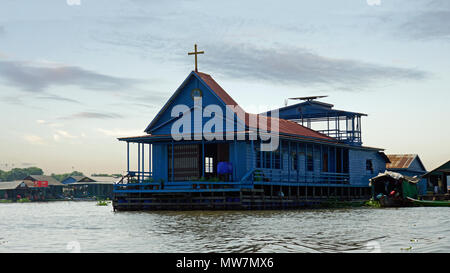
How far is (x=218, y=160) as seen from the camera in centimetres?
3628

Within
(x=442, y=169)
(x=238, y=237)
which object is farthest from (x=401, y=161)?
(x=238, y=237)

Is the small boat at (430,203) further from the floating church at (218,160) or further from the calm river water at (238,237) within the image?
the calm river water at (238,237)

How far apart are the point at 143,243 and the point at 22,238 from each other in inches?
180

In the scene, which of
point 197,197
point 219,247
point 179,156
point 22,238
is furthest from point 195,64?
point 219,247

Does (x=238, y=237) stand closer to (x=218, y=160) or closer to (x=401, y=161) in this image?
(x=218, y=160)

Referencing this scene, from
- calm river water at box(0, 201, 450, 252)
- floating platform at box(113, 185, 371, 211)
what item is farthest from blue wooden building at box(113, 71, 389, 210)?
calm river water at box(0, 201, 450, 252)

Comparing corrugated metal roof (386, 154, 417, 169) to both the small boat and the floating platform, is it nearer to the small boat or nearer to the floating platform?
the small boat

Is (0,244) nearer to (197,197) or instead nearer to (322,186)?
(197,197)

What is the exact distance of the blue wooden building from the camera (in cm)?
3266

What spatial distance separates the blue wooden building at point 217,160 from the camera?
32.7 metres

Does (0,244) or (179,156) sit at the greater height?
(179,156)

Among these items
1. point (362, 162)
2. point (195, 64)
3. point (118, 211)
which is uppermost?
point (195, 64)

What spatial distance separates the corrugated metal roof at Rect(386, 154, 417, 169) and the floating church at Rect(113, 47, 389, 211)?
1829 cm

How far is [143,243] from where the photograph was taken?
15.5 metres
